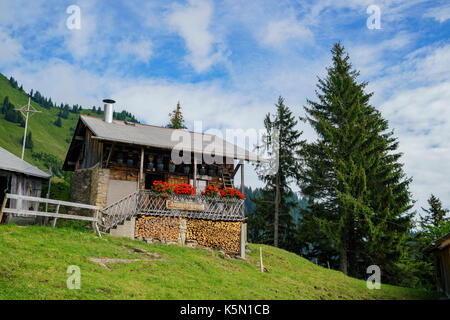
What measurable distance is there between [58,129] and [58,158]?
31.9m

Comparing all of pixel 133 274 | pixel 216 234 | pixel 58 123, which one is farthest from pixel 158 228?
pixel 58 123

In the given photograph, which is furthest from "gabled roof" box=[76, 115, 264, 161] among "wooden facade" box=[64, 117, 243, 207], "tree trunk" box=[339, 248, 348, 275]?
"tree trunk" box=[339, 248, 348, 275]

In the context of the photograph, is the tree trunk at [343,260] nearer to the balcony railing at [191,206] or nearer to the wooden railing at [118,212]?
the balcony railing at [191,206]

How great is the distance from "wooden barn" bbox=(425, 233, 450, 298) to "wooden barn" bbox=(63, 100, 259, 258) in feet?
29.6

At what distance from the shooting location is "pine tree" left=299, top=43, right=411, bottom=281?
80.1 feet

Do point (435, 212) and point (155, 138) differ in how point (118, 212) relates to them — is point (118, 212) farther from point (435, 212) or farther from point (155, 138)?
point (435, 212)

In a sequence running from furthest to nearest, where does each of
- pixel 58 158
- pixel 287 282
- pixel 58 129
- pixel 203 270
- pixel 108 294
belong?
1. pixel 58 129
2. pixel 58 158
3. pixel 287 282
4. pixel 203 270
5. pixel 108 294

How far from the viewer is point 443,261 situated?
63.4ft

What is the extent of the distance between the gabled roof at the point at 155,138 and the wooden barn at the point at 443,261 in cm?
950

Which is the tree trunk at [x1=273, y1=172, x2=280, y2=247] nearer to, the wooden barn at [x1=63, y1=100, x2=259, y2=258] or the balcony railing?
the wooden barn at [x1=63, y1=100, x2=259, y2=258]

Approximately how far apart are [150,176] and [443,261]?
16.3m
